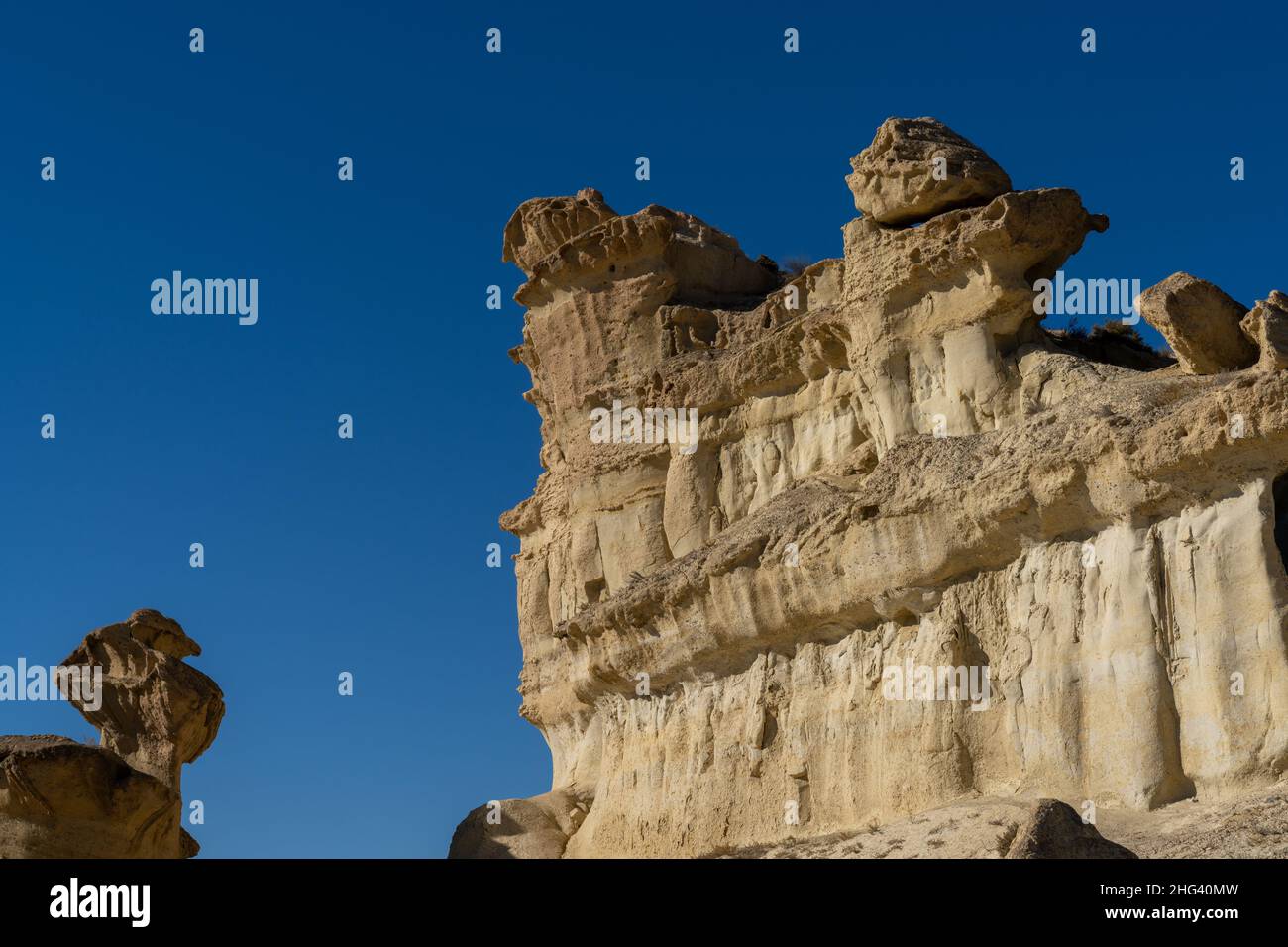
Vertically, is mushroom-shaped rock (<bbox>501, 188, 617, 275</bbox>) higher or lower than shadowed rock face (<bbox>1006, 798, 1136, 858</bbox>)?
higher

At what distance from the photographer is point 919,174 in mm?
36938

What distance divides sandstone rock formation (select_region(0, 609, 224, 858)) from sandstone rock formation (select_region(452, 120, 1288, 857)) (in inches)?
278

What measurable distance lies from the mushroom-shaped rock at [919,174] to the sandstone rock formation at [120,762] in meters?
16.4

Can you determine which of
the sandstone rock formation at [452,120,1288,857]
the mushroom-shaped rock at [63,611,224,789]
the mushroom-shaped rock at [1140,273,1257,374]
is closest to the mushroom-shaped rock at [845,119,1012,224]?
the sandstone rock formation at [452,120,1288,857]

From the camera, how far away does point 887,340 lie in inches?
1454

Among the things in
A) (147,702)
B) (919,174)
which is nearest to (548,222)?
(919,174)

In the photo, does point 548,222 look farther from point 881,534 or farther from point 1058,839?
point 1058,839

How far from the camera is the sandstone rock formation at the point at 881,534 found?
26047 millimetres

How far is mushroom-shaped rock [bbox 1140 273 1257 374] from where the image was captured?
28844mm

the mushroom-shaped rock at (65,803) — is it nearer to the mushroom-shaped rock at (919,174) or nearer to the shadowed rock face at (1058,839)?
the shadowed rock face at (1058,839)

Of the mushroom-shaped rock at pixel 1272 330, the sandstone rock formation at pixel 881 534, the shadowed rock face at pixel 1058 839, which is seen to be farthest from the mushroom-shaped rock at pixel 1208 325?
the shadowed rock face at pixel 1058 839

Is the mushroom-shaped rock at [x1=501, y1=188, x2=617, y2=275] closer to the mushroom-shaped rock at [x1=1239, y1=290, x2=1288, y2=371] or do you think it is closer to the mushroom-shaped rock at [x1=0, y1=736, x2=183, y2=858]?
the mushroom-shaped rock at [x1=0, y1=736, x2=183, y2=858]
